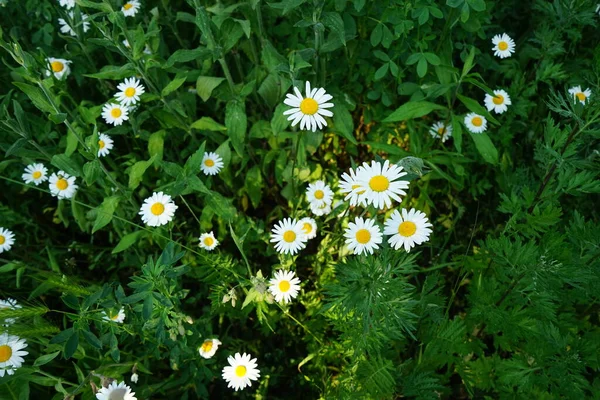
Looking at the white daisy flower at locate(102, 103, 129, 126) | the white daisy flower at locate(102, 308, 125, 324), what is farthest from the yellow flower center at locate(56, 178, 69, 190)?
the white daisy flower at locate(102, 308, 125, 324)

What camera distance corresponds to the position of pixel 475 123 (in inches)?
105

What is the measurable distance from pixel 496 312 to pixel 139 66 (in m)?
1.96

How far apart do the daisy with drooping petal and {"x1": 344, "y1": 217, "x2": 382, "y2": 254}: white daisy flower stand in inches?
45.0

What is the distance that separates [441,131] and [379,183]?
1226 millimetres

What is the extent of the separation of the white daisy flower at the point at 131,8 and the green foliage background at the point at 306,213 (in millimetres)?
175

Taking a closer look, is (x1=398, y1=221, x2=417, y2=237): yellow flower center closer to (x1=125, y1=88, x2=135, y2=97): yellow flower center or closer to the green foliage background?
the green foliage background

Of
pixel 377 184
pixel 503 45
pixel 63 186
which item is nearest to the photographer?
pixel 377 184

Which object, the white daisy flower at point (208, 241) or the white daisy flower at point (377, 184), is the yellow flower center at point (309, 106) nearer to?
the white daisy flower at point (377, 184)

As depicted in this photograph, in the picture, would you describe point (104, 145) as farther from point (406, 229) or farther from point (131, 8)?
point (406, 229)

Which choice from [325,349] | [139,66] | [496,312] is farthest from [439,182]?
[139,66]

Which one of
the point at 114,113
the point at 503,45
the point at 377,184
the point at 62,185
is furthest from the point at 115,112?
the point at 503,45

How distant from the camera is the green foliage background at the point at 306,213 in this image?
1.91 metres

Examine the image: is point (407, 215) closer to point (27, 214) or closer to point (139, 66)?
point (139, 66)

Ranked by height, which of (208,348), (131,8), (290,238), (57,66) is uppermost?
(131,8)
